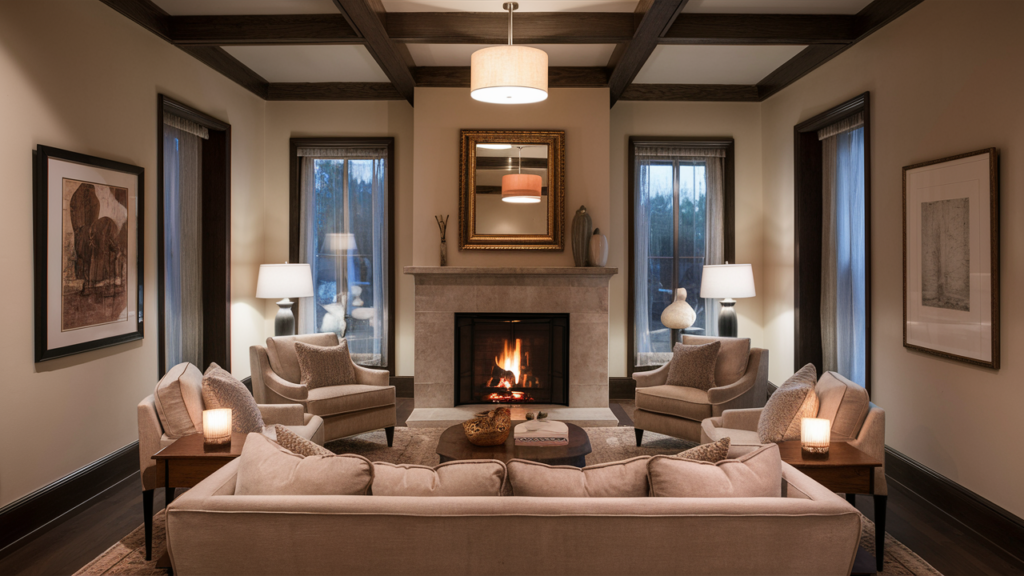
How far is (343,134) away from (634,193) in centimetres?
285

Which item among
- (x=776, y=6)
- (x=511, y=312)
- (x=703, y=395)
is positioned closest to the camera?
(x=776, y=6)

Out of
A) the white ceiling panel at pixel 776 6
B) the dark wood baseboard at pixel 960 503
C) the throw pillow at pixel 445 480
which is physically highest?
the white ceiling panel at pixel 776 6

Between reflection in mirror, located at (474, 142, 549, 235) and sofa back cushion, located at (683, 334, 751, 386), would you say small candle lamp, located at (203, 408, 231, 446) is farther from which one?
sofa back cushion, located at (683, 334, 751, 386)

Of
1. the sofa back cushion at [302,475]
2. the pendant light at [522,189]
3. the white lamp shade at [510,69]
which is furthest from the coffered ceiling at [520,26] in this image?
the sofa back cushion at [302,475]

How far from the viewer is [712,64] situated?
5113 mm

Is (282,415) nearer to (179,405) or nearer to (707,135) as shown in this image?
(179,405)

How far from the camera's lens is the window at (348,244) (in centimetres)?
586

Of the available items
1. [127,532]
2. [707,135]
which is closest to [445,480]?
[127,532]

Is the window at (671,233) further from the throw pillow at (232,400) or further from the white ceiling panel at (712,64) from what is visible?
the throw pillow at (232,400)

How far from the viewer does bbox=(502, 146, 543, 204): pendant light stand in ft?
17.1

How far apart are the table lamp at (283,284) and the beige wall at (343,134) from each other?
2.73 feet

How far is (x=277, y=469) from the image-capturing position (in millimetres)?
1788

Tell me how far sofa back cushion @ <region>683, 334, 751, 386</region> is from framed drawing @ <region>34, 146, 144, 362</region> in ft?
→ 12.8

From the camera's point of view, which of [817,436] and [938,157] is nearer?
[817,436]
